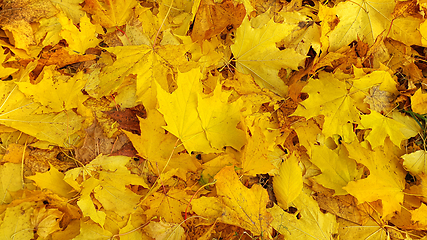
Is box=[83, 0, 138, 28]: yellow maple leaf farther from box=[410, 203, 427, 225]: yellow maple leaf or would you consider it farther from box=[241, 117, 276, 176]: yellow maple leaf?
box=[410, 203, 427, 225]: yellow maple leaf

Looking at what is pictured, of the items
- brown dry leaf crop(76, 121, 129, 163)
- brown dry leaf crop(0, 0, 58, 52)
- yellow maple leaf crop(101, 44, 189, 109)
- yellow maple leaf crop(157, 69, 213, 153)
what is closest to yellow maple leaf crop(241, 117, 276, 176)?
yellow maple leaf crop(157, 69, 213, 153)

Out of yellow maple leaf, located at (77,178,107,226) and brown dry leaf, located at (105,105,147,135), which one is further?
brown dry leaf, located at (105,105,147,135)

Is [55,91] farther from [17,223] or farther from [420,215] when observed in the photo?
[420,215]

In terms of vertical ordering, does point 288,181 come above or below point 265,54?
below

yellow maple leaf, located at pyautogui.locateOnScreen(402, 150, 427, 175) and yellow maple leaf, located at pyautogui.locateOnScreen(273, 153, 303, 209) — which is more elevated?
yellow maple leaf, located at pyautogui.locateOnScreen(402, 150, 427, 175)

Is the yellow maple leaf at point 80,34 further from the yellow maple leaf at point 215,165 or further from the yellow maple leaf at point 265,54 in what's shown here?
the yellow maple leaf at point 215,165

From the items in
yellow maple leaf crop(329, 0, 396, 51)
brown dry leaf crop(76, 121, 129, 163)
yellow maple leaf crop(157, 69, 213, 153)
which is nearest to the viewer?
yellow maple leaf crop(157, 69, 213, 153)

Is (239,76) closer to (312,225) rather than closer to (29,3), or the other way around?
(312,225)

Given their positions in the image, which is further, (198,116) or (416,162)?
(416,162)

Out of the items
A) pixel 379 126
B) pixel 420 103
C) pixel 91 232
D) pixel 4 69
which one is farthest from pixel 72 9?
pixel 420 103
